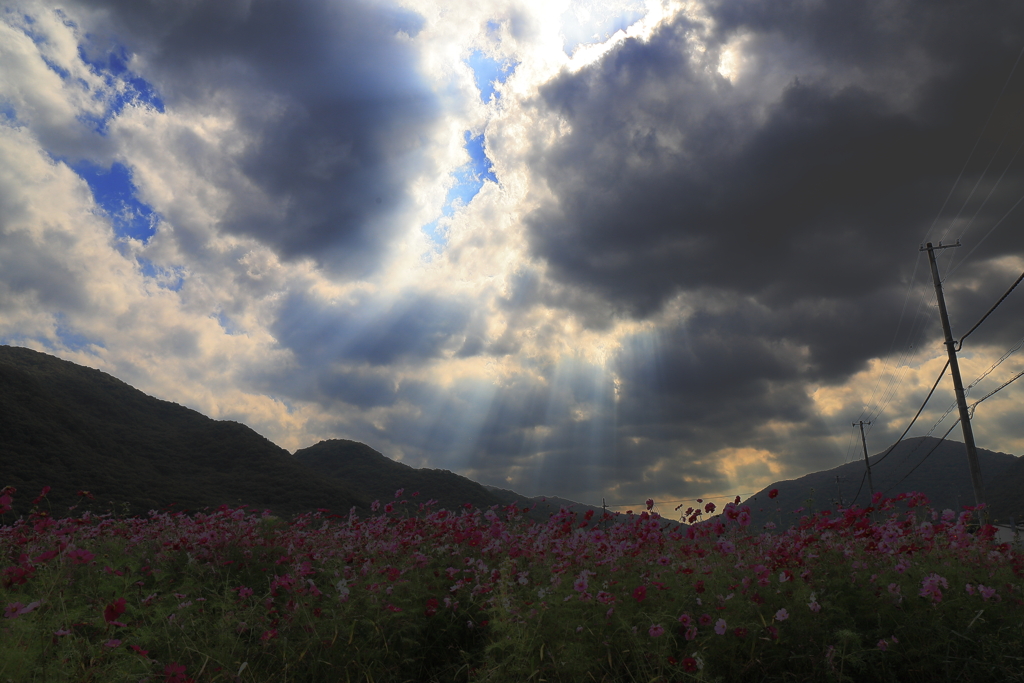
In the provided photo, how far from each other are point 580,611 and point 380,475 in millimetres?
83367

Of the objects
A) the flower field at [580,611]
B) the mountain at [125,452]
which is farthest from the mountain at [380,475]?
the flower field at [580,611]

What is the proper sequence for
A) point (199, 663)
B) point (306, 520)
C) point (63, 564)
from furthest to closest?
point (306, 520)
point (63, 564)
point (199, 663)

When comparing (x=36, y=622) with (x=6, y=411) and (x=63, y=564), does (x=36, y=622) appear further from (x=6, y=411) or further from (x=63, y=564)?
(x=6, y=411)

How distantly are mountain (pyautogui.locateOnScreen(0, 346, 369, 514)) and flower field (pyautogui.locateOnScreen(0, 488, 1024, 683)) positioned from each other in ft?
106

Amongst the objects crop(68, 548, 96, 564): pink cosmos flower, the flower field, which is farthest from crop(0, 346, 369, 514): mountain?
the flower field

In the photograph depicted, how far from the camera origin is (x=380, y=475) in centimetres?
8431

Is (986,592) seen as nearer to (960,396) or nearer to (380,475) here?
(960,396)

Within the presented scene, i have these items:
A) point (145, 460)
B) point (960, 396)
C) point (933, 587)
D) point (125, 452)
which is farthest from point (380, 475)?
point (933, 587)

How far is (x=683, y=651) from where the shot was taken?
4.54 metres

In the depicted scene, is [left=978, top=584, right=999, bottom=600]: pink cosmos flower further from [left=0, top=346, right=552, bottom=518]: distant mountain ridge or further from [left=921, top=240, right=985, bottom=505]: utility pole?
[left=0, top=346, right=552, bottom=518]: distant mountain ridge

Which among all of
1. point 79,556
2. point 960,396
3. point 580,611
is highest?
point 960,396

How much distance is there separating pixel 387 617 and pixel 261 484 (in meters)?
58.8

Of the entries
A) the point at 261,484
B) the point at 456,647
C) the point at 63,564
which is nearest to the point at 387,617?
the point at 456,647

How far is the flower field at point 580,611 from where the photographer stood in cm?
446
